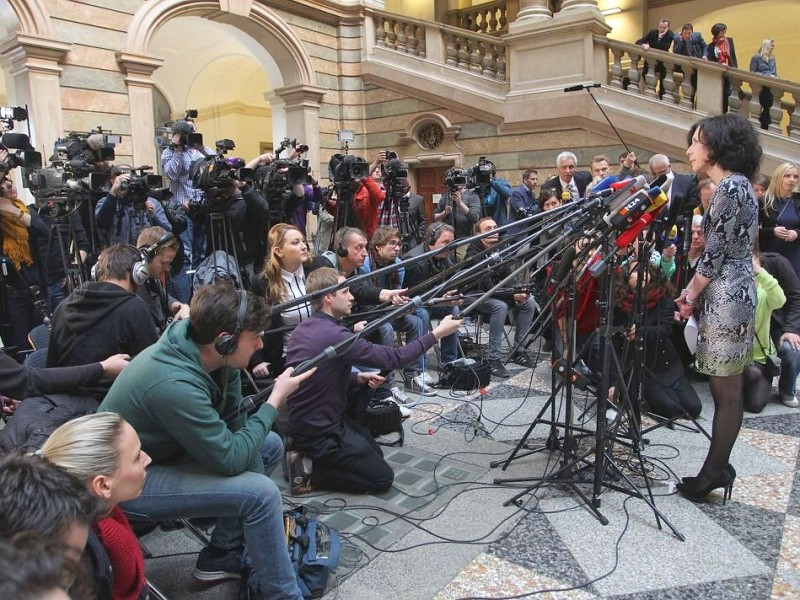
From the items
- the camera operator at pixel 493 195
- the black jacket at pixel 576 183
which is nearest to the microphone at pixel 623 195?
the black jacket at pixel 576 183

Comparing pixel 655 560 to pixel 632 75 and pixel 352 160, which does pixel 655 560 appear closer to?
pixel 352 160

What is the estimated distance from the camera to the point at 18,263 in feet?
13.7

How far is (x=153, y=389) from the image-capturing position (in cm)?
190

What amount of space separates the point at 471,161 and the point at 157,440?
8.40 m

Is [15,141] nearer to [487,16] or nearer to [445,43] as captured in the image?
[445,43]

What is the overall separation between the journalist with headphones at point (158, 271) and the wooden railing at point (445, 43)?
727 cm

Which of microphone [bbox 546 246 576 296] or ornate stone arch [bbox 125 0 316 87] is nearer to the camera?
microphone [bbox 546 246 576 296]

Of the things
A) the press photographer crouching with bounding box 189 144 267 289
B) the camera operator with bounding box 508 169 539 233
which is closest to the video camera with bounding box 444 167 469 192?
the camera operator with bounding box 508 169 539 233

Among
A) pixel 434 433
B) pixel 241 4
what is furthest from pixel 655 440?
pixel 241 4

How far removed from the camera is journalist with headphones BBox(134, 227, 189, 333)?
314 cm

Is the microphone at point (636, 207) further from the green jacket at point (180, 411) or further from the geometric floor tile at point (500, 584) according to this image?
the green jacket at point (180, 411)

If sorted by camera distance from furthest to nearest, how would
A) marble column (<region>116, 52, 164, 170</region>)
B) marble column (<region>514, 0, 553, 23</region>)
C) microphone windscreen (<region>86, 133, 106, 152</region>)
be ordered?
marble column (<region>514, 0, 553, 23</region>), marble column (<region>116, 52, 164, 170</region>), microphone windscreen (<region>86, 133, 106, 152</region>)

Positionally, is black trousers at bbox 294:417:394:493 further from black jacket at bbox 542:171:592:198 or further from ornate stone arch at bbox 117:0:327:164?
ornate stone arch at bbox 117:0:327:164

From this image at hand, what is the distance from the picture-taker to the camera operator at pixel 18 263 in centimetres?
408
